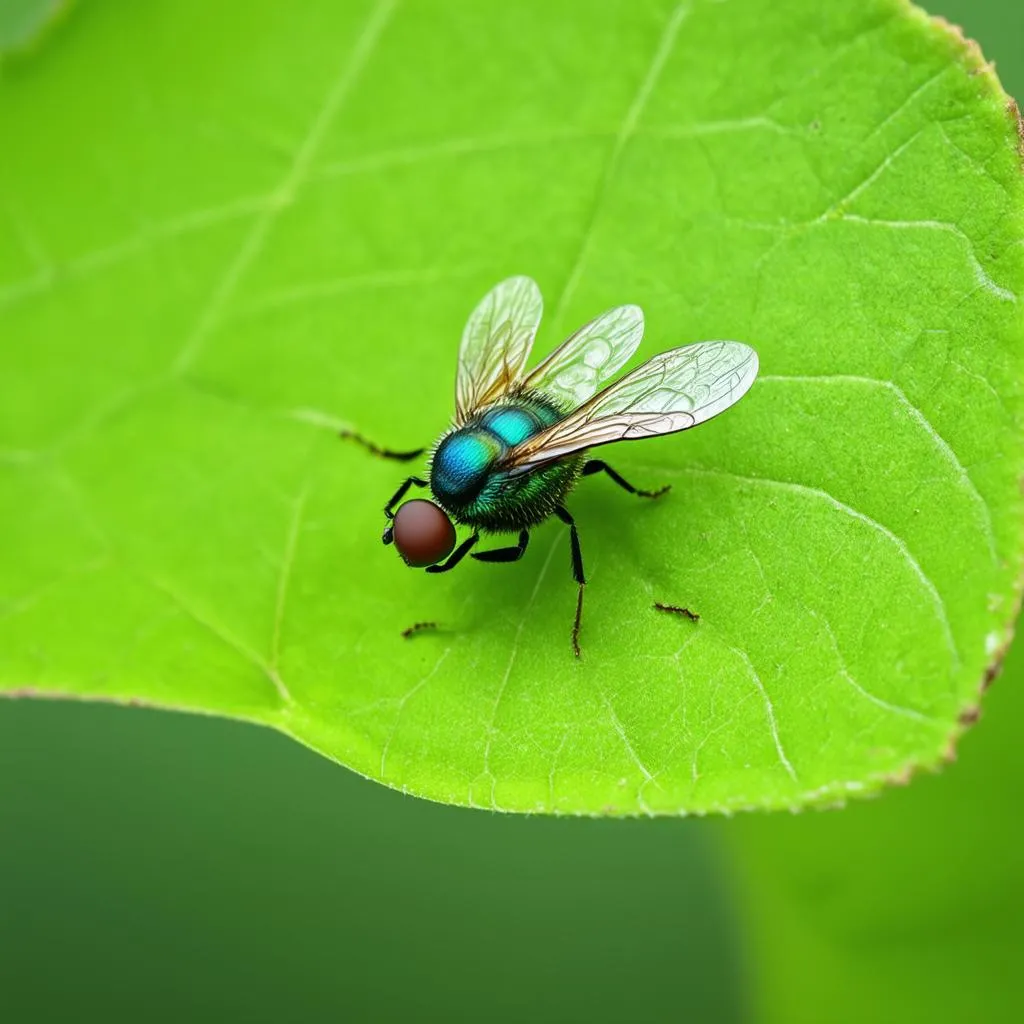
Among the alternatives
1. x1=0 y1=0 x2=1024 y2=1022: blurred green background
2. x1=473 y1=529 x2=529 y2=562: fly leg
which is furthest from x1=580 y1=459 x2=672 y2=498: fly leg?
x1=0 y1=0 x2=1024 y2=1022: blurred green background

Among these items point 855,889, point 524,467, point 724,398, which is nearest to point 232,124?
point 524,467

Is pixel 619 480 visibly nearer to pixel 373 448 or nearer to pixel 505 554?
pixel 505 554

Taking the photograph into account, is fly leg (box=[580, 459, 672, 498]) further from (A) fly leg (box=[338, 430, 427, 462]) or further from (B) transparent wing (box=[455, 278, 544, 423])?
(A) fly leg (box=[338, 430, 427, 462])

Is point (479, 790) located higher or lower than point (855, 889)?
higher

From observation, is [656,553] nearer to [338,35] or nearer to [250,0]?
[338,35]

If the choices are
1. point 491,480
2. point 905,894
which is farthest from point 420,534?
point 905,894
